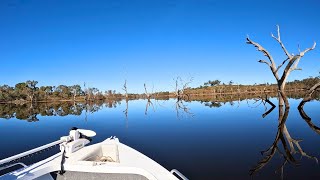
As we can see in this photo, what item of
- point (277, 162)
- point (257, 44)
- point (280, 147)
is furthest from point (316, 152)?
point (257, 44)

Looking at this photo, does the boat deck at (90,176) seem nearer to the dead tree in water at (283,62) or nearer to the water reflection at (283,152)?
the water reflection at (283,152)

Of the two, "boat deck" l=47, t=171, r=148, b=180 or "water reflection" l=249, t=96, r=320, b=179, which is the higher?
"boat deck" l=47, t=171, r=148, b=180

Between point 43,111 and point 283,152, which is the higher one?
point 43,111

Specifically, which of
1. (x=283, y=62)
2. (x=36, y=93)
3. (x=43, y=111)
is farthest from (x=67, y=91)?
(x=283, y=62)

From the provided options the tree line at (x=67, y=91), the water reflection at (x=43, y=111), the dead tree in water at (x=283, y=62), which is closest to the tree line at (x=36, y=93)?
the tree line at (x=67, y=91)

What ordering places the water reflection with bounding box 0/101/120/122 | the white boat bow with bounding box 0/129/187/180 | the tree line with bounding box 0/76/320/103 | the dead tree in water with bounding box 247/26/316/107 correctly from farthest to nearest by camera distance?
1. the tree line with bounding box 0/76/320/103
2. the water reflection with bounding box 0/101/120/122
3. the dead tree in water with bounding box 247/26/316/107
4. the white boat bow with bounding box 0/129/187/180

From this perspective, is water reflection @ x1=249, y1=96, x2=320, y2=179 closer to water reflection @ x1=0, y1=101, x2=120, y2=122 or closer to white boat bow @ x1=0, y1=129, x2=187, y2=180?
white boat bow @ x1=0, y1=129, x2=187, y2=180

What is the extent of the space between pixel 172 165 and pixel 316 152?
11.8 feet

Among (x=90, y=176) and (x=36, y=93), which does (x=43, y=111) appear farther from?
(x=36, y=93)

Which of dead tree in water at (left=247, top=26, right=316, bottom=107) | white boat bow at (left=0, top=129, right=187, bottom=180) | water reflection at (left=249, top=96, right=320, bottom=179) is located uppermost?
dead tree in water at (left=247, top=26, right=316, bottom=107)

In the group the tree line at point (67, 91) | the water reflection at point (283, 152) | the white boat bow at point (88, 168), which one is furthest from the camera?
the tree line at point (67, 91)

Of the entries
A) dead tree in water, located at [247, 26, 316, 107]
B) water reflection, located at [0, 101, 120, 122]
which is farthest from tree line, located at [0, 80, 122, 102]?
dead tree in water, located at [247, 26, 316, 107]

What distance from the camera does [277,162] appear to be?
5785 millimetres

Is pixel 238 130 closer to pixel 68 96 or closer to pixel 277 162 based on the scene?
pixel 277 162
